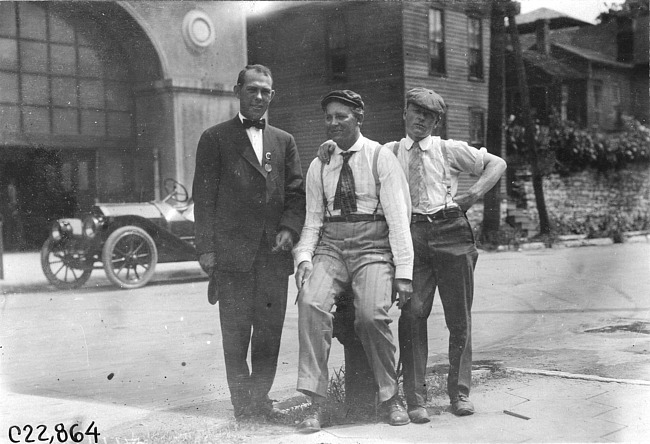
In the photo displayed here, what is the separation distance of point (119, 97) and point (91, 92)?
327 centimetres

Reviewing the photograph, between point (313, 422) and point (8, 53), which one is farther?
point (8, 53)

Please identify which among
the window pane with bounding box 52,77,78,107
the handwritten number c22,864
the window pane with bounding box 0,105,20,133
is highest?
the window pane with bounding box 52,77,78,107

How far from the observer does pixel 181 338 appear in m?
6.96

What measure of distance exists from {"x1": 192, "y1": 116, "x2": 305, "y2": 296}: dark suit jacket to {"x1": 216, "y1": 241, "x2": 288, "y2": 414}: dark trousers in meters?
0.08

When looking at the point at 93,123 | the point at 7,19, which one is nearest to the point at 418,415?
the point at 7,19

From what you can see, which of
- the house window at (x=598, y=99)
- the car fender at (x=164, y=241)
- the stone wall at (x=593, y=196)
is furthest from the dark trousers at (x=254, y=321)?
the house window at (x=598, y=99)

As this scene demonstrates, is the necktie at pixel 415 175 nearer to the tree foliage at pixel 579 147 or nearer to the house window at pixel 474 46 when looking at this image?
the tree foliage at pixel 579 147

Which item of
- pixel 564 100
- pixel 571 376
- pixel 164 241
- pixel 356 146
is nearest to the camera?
pixel 356 146

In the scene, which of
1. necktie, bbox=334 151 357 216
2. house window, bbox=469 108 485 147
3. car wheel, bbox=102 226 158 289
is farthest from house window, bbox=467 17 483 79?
necktie, bbox=334 151 357 216

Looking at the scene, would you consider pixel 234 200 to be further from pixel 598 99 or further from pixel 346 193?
pixel 598 99

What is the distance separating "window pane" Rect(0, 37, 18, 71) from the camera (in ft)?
31.8

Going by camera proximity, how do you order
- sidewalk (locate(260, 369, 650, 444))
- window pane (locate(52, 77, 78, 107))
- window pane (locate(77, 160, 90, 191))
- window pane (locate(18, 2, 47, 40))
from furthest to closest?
window pane (locate(77, 160, 90, 191))
window pane (locate(18, 2, 47, 40))
window pane (locate(52, 77, 78, 107))
sidewalk (locate(260, 369, 650, 444))

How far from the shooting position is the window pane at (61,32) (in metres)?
9.10

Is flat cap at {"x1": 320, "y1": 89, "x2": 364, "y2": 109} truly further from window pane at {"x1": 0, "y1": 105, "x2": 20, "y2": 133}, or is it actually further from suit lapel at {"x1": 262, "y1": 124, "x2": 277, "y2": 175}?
window pane at {"x1": 0, "y1": 105, "x2": 20, "y2": 133}
